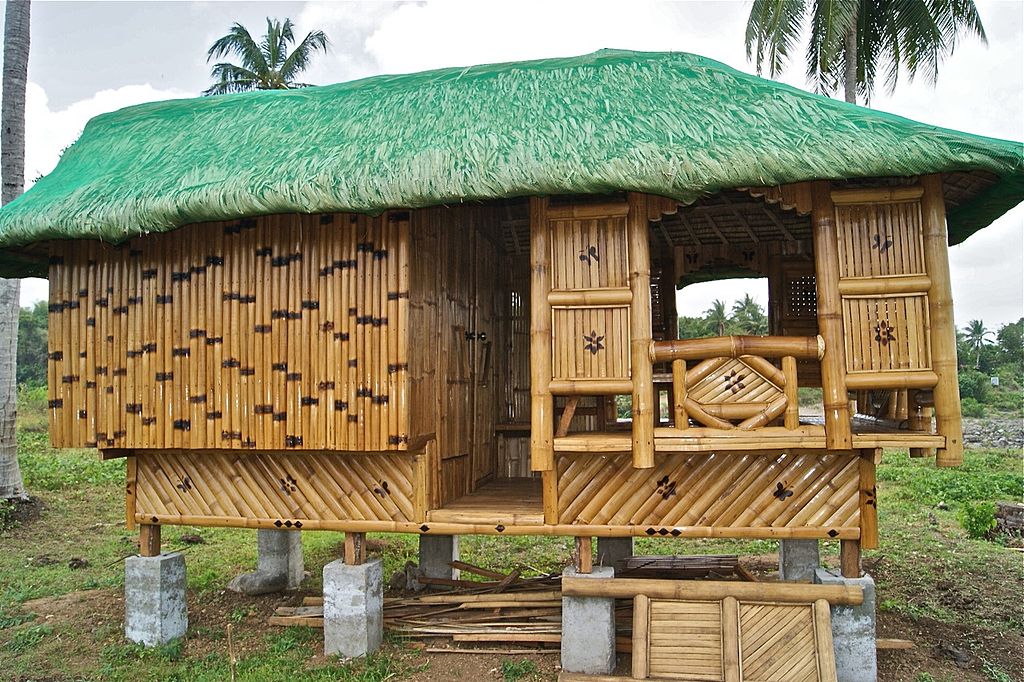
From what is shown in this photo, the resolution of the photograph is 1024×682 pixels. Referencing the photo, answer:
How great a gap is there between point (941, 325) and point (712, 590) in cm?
258

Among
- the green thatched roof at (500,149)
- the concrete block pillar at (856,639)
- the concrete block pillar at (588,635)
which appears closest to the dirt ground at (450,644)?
the concrete block pillar at (588,635)

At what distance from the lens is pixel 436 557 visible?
8562 millimetres

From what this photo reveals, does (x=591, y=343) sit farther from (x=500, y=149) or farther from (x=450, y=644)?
(x=450, y=644)

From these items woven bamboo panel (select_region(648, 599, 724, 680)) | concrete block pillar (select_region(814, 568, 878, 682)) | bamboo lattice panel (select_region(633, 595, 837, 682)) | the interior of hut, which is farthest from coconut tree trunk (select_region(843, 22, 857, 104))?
woven bamboo panel (select_region(648, 599, 724, 680))

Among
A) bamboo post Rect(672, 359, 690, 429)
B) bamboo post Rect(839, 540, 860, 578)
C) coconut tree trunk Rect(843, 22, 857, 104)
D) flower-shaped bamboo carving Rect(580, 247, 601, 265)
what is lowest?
bamboo post Rect(839, 540, 860, 578)

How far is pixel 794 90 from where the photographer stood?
5398mm

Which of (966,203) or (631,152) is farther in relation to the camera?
(966,203)

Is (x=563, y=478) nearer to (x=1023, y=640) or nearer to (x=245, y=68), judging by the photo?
(x=1023, y=640)

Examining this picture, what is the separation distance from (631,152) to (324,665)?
491 centimetres

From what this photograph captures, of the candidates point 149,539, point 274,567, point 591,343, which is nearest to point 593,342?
point 591,343

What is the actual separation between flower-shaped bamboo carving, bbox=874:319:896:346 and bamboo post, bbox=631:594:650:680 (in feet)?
8.59

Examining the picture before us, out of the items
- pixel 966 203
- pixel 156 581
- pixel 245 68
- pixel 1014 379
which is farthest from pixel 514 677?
pixel 1014 379

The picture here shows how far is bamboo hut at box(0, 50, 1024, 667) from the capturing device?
514cm

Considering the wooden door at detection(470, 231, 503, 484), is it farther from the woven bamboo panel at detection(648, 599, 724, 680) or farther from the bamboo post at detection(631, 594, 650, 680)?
the woven bamboo panel at detection(648, 599, 724, 680)
